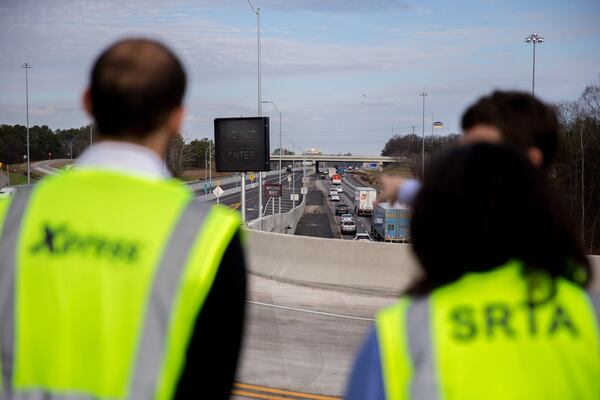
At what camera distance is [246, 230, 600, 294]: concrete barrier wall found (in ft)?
54.5

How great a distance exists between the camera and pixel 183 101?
2.16m

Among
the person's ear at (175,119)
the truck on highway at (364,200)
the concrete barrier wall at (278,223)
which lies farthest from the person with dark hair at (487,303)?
the truck on highway at (364,200)

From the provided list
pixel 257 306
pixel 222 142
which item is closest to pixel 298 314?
pixel 257 306

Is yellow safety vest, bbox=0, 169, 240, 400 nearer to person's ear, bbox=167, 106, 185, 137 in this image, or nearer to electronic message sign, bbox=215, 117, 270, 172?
person's ear, bbox=167, 106, 185, 137

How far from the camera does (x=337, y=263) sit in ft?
56.7

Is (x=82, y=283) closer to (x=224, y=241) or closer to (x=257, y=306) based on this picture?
(x=224, y=241)

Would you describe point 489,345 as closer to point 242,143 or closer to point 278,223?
point 242,143

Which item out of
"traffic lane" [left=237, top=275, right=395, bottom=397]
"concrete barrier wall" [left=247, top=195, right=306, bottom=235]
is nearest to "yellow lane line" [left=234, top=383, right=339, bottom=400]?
"traffic lane" [left=237, top=275, right=395, bottom=397]

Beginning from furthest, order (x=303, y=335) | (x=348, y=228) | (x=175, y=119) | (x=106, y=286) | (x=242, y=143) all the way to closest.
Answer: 1. (x=348, y=228)
2. (x=242, y=143)
3. (x=303, y=335)
4. (x=175, y=119)
5. (x=106, y=286)

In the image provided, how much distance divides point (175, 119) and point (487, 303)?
3.33 feet

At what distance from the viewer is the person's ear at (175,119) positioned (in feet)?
7.00

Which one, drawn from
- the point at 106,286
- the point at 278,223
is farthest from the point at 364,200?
the point at 106,286

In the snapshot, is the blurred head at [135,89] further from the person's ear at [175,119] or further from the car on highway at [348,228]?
the car on highway at [348,228]

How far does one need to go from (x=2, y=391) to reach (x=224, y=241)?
0.74 m
